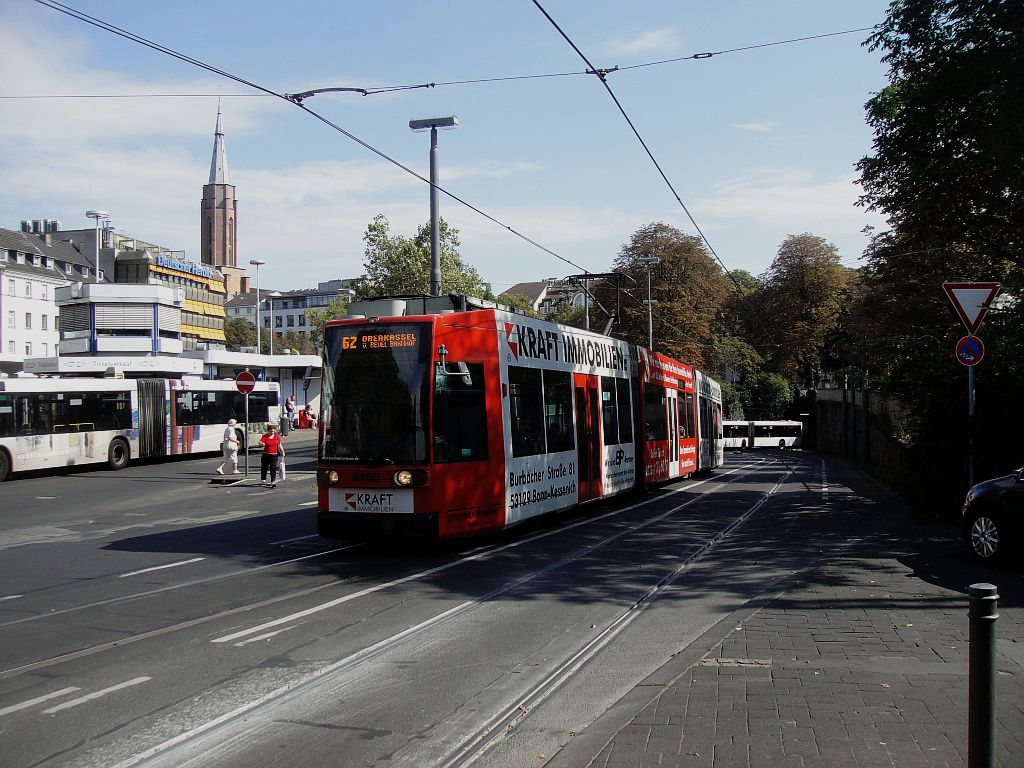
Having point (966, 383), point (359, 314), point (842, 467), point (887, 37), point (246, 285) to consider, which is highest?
Answer: point (246, 285)

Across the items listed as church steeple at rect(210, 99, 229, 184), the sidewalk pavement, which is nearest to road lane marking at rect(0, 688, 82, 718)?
the sidewalk pavement

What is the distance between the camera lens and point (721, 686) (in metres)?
5.90

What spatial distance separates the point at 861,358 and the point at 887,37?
27.2 m

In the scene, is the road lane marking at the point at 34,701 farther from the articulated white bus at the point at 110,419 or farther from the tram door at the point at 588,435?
the articulated white bus at the point at 110,419

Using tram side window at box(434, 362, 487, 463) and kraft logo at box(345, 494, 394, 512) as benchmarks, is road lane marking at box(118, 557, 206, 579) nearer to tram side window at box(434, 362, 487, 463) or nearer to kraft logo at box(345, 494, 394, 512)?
kraft logo at box(345, 494, 394, 512)

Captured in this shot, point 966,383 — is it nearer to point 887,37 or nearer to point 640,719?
point 887,37

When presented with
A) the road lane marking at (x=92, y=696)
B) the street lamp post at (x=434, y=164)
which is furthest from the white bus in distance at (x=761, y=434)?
the road lane marking at (x=92, y=696)

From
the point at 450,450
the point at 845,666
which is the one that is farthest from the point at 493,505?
the point at 845,666

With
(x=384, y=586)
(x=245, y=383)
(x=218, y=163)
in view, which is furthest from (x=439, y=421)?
(x=218, y=163)

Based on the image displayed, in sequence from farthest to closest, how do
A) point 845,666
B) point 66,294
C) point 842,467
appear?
point 66,294, point 842,467, point 845,666

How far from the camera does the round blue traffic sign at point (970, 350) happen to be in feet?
41.2

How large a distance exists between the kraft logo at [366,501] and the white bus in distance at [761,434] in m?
53.5

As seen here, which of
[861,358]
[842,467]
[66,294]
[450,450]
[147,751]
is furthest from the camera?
[66,294]

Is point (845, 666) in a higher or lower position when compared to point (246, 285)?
lower
